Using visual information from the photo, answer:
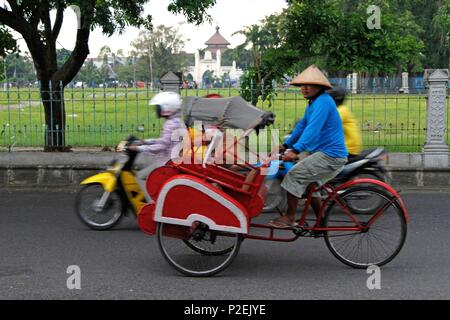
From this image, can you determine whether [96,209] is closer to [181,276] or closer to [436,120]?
[181,276]

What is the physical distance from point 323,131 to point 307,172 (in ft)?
1.31

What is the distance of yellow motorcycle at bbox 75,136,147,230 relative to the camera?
7457mm

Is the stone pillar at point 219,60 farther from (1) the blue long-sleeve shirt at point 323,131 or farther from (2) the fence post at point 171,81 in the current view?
(1) the blue long-sleeve shirt at point 323,131

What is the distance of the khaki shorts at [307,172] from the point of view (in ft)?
18.7

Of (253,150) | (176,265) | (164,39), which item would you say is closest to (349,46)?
(253,150)

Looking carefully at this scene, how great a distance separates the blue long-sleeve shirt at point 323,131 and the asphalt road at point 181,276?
1107 millimetres

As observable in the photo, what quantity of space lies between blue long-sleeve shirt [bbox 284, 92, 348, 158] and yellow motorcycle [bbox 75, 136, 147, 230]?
2284 millimetres

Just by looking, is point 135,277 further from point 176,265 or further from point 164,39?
point 164,39

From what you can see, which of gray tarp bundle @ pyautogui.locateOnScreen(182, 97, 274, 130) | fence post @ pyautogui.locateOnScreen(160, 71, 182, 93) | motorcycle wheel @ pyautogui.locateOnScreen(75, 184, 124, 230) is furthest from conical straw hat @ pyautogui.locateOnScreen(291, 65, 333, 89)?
fence post @ pyautogui.locateOnScreen(160, 71, 182, 93)

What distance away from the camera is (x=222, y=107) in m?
5.65

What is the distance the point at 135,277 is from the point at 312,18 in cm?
790
